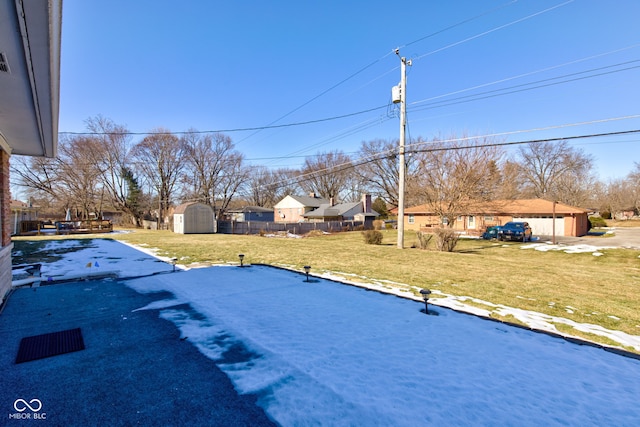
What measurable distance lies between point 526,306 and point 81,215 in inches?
1803

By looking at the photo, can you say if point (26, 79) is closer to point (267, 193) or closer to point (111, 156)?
point (111, 156)

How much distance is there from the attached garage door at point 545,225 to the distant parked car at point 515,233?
4.90m

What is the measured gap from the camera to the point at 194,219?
92.0ft

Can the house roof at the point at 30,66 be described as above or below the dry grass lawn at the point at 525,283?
above

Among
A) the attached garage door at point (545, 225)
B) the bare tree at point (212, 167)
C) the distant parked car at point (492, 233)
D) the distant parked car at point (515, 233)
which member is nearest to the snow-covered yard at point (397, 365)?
the distant parked car at point (515, 233)

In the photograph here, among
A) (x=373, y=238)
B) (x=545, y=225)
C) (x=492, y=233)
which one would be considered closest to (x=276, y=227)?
(x=373, y=238)

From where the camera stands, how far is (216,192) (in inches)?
1473

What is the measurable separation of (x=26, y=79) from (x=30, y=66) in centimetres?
48

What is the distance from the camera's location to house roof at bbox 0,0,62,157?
218 centimetres

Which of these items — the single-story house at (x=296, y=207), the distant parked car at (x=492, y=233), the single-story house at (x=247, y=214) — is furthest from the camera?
the single-story house at (x=296, y=207)

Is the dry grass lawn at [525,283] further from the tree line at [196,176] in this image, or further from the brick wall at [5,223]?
the tree line at [196,176]

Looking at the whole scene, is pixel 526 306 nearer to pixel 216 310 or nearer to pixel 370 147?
pixel 216 310

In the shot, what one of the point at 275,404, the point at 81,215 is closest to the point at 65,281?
the point at 275,404

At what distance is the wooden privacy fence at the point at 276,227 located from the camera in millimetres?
27531
